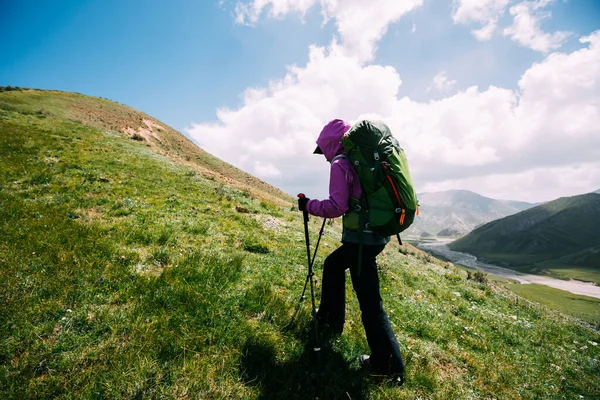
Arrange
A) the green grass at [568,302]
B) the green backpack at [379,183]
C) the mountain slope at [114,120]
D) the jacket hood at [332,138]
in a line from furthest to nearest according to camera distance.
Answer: the green grass at [568,302]
the mountain slope at [114,120]
the jacket hood at [332,138]
the green backpack at [379,183]

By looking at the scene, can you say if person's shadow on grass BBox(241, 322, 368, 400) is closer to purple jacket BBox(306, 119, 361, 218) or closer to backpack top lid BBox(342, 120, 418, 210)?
purple jacket BBox(306, 119, 361, 218)

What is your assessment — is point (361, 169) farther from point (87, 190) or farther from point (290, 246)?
point (87, 190)

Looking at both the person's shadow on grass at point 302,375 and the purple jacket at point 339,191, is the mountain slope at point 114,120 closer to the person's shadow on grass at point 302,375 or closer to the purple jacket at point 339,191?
the purple jacket at point 339,191

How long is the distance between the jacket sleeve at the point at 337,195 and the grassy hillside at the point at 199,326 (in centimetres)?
231

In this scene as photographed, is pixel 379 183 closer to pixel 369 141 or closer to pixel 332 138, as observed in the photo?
pixel 369 141

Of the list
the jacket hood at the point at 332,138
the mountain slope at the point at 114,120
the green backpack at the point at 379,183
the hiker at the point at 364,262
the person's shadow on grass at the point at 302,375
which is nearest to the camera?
the person's shadow on grass at the point at 302,375

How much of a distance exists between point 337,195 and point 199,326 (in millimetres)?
3049

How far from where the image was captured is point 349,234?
14.9 feet

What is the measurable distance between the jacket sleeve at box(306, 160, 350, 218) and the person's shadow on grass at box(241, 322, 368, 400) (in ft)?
7.50

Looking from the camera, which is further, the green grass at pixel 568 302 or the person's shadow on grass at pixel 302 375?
the green grass at pixel 568 302

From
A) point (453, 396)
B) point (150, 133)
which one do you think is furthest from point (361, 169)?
point (150, 133)

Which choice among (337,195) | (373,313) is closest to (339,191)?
(337,195)

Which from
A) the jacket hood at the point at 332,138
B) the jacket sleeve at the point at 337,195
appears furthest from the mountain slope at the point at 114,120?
the jacket sleeve at the point at 337,195

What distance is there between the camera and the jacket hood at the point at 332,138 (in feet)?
15.6
